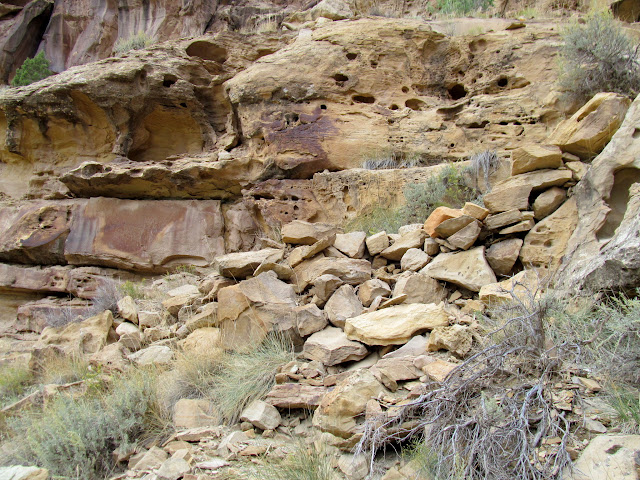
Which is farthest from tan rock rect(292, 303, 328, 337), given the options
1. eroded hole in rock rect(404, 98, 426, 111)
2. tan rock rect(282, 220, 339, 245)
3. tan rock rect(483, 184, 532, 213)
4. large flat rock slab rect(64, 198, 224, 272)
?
eroded hole in rock rect(404, 98, 426, 111)

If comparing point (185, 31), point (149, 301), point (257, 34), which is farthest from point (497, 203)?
point (185, 31)

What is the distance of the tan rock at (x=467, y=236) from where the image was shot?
13.4 feet

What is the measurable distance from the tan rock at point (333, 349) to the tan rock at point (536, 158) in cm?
247

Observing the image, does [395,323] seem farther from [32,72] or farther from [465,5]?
[32,72]

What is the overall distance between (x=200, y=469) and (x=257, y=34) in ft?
30.6

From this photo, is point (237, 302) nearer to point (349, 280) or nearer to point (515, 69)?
point (349, 280)

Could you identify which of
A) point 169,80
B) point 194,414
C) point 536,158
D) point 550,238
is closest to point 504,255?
point 550,238

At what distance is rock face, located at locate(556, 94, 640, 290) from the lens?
9.57ft

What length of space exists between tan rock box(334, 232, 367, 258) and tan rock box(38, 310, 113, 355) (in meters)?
3.09

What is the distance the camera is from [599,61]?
6.10 meters

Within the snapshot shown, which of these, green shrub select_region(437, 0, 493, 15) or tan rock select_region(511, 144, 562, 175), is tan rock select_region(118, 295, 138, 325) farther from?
green shrub select_region(437, 0, 493, 15)

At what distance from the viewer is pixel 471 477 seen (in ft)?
6.44

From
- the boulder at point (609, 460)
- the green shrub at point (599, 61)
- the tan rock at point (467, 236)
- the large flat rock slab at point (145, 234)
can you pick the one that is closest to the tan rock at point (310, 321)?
the tan rock at point (467, 236)

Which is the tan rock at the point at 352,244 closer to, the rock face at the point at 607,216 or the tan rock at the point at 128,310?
the rock face at the point at 607,216
